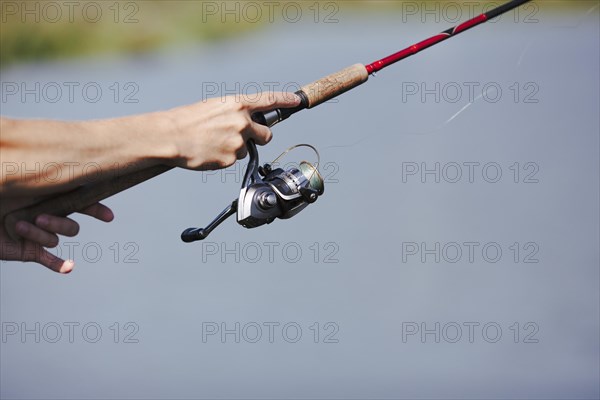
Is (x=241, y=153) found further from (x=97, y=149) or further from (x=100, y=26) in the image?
(x=100, y=26)

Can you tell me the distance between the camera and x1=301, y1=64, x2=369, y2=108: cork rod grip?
1.73 m

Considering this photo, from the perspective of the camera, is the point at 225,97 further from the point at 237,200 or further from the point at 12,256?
the point at 12,256

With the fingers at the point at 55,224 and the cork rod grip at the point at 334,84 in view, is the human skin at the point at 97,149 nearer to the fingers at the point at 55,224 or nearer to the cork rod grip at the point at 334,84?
the fingers at the point at 55,224

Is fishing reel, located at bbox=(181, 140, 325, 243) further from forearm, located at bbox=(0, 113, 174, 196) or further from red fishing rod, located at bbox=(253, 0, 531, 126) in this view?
forearm, located at bbox=(0, 113, 174, 196)

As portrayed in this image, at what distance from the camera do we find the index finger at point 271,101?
58.4 inches

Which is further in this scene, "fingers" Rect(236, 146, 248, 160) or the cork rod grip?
the cork rod grip

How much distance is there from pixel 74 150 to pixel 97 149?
4cm

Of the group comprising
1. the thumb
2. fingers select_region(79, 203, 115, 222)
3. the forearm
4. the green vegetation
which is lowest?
the thumb

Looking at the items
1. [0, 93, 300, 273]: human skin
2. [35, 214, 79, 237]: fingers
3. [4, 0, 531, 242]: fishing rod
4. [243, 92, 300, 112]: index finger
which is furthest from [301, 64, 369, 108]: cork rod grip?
[35, 214, 79, 237]: fingers

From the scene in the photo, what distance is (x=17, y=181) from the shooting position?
1.27 m

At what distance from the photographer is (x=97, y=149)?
4.29ft

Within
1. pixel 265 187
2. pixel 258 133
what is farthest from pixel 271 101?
pixel 265 187

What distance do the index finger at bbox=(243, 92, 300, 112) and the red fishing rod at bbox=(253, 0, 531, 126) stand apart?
0.08 feet

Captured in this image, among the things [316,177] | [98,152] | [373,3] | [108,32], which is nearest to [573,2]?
[373,3]
